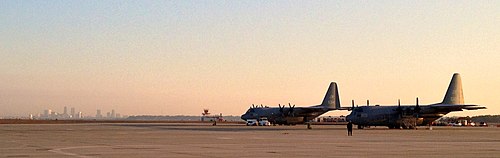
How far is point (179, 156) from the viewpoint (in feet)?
82.8

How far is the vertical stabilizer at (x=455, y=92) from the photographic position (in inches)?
3615

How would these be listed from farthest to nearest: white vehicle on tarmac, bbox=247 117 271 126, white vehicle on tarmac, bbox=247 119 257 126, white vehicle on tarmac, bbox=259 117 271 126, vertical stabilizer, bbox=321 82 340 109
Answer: vertical stabilizer, bbox=321 82 340 109 → white vehicle on tarmac, bbox=247 119 257 126 → white vehicle on tarmac, bbox=247 117 271 126 → white vehicle on tarmac, bbox=259 117 271 126

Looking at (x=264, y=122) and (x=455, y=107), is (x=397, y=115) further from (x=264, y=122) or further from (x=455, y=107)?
(x=264, y=122)

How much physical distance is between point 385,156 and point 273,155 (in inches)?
157

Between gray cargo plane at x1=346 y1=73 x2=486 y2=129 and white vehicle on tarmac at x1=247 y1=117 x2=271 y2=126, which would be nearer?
gray cargo plane at x1=346 y1=73 x2=486 y2=129

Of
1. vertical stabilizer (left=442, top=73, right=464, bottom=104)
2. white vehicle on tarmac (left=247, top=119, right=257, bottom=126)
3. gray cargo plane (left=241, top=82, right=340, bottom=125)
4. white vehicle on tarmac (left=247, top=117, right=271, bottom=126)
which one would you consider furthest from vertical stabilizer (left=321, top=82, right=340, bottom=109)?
→ vertical stabilizer (left=442, top=73, right=464, bottom=104)

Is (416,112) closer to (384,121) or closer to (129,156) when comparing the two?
(384,121)

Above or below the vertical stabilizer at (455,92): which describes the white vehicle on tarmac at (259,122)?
below

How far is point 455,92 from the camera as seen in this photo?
3642 inches

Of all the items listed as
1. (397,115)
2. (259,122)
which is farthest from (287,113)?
(397,115)

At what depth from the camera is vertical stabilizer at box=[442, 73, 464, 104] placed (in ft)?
301

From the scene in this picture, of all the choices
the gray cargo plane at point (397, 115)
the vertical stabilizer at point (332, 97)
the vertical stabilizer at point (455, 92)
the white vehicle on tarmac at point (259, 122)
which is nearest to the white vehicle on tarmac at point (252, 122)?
the white vehicle on tarmac at point (259, 122)

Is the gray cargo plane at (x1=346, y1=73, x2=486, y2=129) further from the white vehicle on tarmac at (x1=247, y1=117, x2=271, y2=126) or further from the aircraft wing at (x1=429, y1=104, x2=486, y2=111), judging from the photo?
the white vehicle on tarmac at (x1=247, y1=117, x2=271, y2=126)

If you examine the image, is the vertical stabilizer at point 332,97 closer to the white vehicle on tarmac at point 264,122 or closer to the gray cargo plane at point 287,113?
the gray cargo plane at point 287,113
